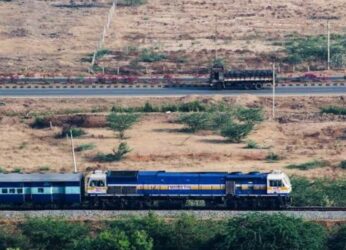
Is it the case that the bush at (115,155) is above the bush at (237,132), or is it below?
below

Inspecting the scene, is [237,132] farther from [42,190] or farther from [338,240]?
[338,240]

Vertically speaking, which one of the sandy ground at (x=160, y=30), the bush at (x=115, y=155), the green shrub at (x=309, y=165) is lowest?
the green shrub at (x=309, y=165)

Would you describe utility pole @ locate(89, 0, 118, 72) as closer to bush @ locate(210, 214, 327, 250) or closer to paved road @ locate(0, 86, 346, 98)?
paved road @ locate(0, 86, 346, 98)

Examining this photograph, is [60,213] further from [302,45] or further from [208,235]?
[302,45]

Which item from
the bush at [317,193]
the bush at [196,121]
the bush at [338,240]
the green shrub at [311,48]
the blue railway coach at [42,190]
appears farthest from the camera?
the green shrub at [311,48]

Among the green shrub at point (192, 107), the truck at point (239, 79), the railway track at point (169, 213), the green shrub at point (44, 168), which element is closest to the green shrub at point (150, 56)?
the truck at point (239, 79)

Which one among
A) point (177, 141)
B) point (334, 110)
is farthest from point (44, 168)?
point (334, 110)

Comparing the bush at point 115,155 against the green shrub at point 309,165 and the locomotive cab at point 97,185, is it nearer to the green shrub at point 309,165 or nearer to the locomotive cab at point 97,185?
the green shrub at point 309,165
